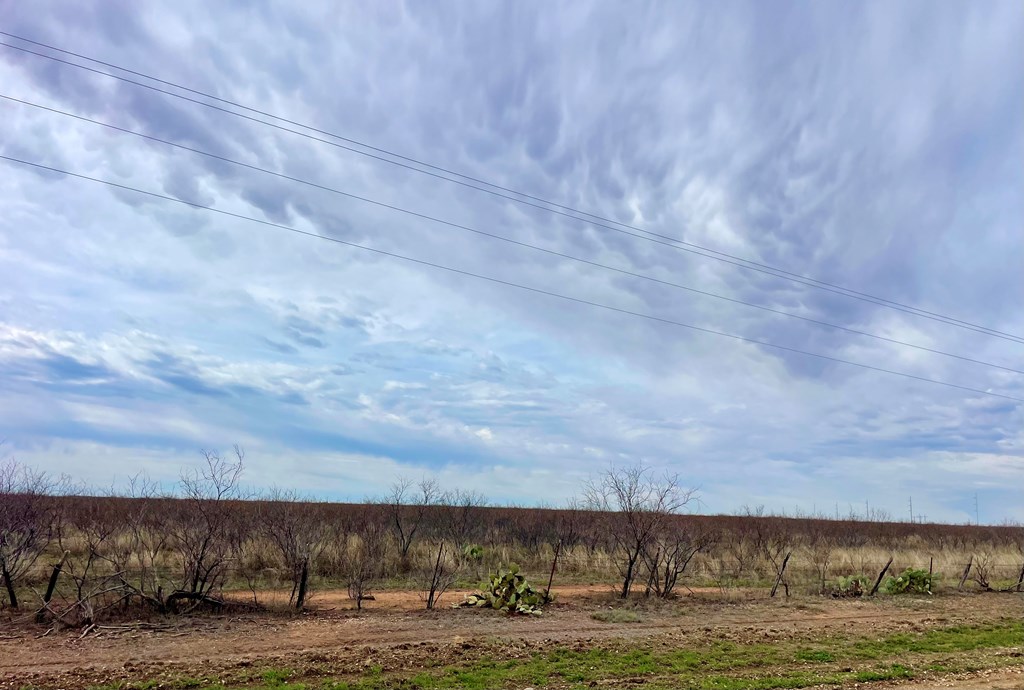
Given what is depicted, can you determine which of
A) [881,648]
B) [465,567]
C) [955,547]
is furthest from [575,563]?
[955,547]

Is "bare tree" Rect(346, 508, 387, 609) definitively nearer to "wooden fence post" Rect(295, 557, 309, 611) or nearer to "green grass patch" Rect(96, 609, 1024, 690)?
"wooden fence post" Rect(295, 557, 309, 611)

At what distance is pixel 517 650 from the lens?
36.0 feet

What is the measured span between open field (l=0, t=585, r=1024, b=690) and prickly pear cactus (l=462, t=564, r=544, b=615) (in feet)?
1.68

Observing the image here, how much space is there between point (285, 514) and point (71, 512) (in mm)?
10551

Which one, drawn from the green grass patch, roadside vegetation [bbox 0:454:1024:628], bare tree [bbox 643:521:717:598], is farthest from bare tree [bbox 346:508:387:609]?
bare tree [bbox 643:521:717:598]

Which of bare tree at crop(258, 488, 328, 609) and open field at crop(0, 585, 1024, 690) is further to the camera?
bare tree at crop(258, 488, 328, 609)

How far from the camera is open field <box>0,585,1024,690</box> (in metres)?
9.16

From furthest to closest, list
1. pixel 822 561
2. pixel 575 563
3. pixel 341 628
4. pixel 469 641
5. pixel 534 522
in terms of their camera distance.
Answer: pixel 534 522 < pixel 822 561 < pixel 575 563 < pixel 341 628 < pixel 469 641

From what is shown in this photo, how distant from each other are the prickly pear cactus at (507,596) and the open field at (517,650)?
51 centimetres

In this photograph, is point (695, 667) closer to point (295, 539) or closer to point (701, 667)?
point (701, 667)

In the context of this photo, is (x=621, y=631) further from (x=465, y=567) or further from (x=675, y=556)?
(x=465, y=567)

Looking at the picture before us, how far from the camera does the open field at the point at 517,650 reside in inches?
→ 360

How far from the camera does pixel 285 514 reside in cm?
1641

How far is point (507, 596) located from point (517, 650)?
4.16m
